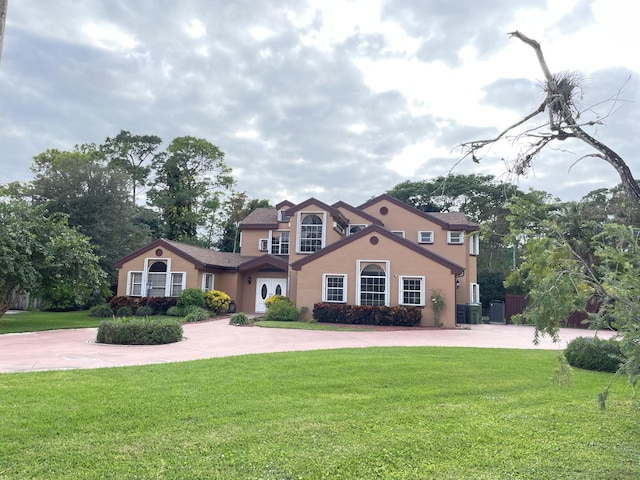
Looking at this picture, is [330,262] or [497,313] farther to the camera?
[497,313]

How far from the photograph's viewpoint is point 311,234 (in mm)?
23656

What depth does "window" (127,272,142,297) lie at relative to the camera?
2327 centimetres

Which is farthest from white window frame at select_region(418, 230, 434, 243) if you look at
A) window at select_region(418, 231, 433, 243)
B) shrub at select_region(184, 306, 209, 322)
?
shrub at select_region(184, 306, 209, 322)

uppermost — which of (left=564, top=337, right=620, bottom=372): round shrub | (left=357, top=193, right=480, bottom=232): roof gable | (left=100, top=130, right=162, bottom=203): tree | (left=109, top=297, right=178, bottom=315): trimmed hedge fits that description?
(left=100, top=130, right=162, bottom=203): tree

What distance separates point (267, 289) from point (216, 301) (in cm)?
365

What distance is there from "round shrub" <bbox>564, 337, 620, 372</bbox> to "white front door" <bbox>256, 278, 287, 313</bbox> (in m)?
16.4

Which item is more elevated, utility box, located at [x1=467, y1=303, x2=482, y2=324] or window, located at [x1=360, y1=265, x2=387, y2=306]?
window, located at [x1=360, y1=265, x2=387, y2=306]

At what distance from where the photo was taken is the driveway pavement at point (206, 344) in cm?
972

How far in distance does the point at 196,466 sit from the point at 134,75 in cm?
1398

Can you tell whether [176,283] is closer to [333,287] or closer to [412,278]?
[333,287]

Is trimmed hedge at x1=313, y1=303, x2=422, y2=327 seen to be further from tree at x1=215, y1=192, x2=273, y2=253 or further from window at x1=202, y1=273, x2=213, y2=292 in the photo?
tree at x1=215, y1=192, x2=273, y2=253

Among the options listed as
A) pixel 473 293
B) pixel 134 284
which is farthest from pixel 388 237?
pixel 134 284

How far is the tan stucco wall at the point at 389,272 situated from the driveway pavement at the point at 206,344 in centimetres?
197

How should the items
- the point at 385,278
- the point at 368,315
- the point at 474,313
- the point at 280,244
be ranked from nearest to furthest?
the point at 368,315 → the point at 385,278 → the point at 474,313 → the point at 280,244
